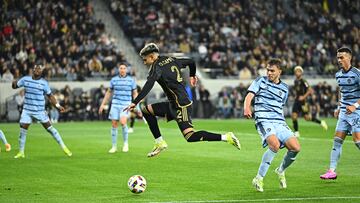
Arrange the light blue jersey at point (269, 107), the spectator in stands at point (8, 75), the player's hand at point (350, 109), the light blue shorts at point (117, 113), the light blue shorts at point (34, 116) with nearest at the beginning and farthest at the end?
the light blue jersey at point (269, 107) → the player's hand at point (350, 109) → the light blue shorts at point (34, 116) → the light blue shorts at point (117, 113) → the spectator in stands at point (8, 75)

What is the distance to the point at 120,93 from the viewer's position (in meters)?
22.7

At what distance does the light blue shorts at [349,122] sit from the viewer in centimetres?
1505

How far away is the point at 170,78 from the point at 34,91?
7.23m

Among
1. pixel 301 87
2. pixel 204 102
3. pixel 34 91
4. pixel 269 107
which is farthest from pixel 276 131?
pixel 204 102

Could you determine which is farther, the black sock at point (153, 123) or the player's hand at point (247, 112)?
the black sock at point (153, 123)

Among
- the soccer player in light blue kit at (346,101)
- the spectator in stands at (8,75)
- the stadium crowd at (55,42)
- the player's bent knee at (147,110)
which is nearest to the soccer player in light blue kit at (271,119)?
the soccer player in light blue kit at (346,101)

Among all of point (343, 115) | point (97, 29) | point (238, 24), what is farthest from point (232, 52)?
point (343, 115)

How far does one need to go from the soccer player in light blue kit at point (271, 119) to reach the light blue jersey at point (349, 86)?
1877 mm

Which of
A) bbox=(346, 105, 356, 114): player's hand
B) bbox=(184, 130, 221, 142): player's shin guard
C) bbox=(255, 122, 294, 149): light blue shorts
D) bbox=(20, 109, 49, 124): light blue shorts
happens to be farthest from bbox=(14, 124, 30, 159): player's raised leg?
bbox=(346, 105, 356, 114): player's hand

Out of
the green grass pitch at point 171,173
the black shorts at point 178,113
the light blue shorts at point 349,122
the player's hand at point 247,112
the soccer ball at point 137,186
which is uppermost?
the player's hand at point 247,112

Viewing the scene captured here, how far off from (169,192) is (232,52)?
1406 inches

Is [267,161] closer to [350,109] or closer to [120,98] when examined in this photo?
[350,109]

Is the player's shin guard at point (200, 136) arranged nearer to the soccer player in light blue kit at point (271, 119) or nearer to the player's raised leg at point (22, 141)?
the soccer player in light blue kit at point (271, 119)

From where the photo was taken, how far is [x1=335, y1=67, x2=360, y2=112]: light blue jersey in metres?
15.0
